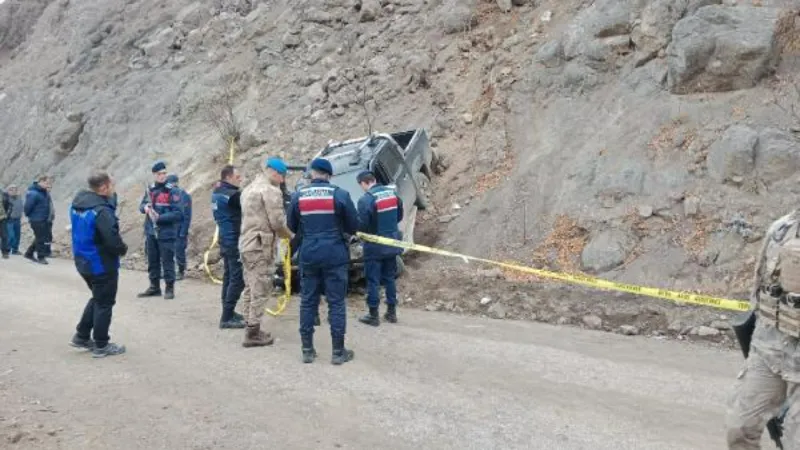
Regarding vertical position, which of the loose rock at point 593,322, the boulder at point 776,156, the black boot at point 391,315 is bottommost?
the loose rock at point 593,322

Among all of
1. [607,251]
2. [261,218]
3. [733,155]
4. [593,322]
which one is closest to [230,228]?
[261,218]

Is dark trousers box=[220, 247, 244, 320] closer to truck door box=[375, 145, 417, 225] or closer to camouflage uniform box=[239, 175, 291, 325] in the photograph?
camouflage uniform box=[239, 175, 291, 325]

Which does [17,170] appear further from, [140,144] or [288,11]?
[288,11]

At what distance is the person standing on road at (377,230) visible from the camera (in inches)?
324

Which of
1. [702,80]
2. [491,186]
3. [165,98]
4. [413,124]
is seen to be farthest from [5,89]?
[702,80]

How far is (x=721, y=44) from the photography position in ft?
34.7

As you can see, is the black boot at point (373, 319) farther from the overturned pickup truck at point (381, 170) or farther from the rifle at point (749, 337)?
→ the rifle at point (749, 337)

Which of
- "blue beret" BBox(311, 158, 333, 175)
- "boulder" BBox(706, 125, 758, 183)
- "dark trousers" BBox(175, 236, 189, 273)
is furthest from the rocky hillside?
"blue beret" BBox(311, 158, 333, 175)

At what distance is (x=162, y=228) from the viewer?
974cm

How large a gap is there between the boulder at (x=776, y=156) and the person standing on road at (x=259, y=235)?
20.9 ft

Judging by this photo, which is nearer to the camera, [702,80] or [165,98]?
[702,80]

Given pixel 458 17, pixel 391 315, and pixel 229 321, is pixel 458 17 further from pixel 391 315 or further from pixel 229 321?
pixel 229 321

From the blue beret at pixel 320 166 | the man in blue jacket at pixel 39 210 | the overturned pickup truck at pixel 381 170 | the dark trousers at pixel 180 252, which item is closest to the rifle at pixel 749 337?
the blue beret at pixel 320 166

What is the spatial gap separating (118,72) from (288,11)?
657 cm
